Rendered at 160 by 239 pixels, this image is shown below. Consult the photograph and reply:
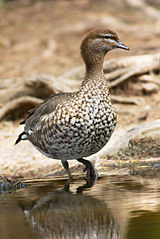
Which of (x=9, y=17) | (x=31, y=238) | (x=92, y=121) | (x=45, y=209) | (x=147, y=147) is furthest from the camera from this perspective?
(x=9, y=17)

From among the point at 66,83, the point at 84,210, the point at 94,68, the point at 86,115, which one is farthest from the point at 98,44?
the point at 66,83

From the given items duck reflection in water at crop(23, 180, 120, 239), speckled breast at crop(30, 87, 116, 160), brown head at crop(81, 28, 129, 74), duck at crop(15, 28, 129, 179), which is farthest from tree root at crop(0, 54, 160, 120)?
duck reflection in water at crop(23, 180, 120, 239)

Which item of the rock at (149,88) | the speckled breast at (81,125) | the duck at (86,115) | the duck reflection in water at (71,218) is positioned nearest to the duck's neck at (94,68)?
the duck at (86,115)

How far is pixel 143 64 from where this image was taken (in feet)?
39.5

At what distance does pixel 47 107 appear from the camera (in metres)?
6.84

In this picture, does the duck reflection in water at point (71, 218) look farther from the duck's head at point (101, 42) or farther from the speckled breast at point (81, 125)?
the duck's head at point (101, 42)

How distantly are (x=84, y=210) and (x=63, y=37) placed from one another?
572 inches

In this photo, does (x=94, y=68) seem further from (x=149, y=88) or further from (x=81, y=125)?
(x=149, y=88)

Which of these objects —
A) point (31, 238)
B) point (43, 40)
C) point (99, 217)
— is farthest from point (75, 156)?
point (43, 40)

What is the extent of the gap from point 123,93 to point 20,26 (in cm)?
A: 975

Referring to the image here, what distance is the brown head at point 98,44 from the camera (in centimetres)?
662

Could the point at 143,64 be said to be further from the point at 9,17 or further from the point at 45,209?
the point at 9,17

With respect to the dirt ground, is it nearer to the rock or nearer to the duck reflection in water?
the rock

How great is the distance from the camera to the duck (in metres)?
6.30
